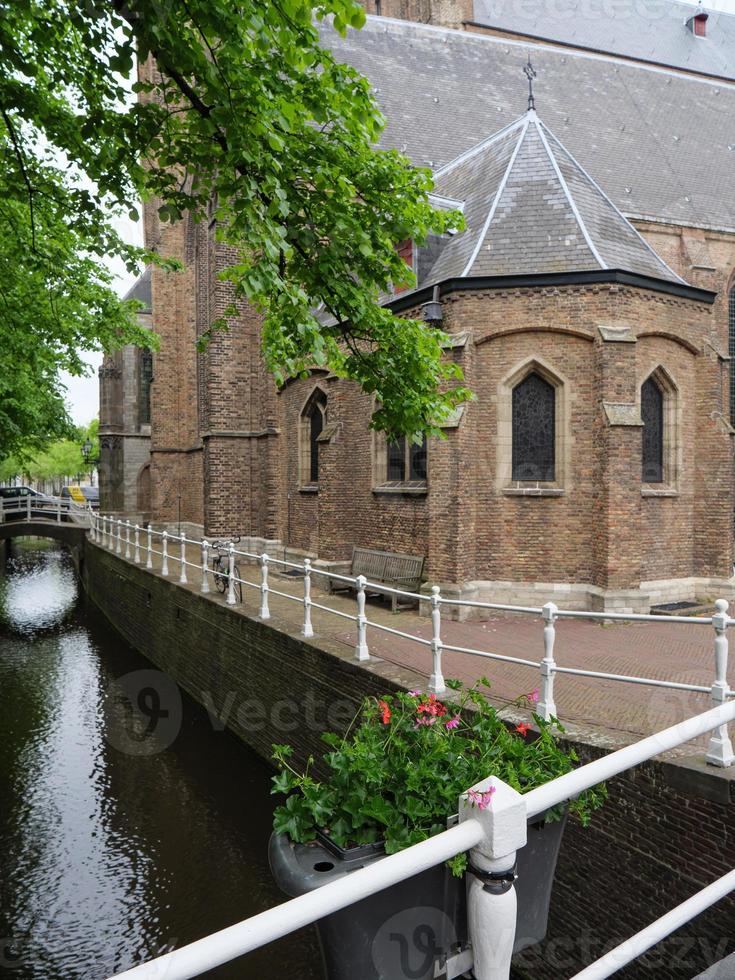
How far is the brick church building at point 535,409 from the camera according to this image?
10.9 m

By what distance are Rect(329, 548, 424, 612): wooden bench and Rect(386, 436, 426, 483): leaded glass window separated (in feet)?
4.80

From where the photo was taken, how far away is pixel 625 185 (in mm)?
17484

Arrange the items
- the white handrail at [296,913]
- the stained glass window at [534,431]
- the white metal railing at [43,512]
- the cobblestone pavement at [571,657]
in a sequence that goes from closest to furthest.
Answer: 1. the white handrail at [296,913]
2. the cobblestone pavement at [571,657]
3. the stained glass window at [534,431]
4. the white metal railing at [43,512]

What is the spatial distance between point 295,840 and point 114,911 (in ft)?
17.5

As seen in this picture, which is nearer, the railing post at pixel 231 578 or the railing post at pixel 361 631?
the railing post at pixel 361 631

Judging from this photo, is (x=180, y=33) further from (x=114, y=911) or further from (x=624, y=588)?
(x=624, y=588)

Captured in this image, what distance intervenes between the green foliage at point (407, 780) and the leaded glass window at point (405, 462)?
9632 mm

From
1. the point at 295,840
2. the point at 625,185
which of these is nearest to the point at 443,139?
the point at 625,185

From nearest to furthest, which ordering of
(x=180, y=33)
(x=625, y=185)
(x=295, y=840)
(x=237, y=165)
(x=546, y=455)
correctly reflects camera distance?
(x=295, y=840)
(x=180, y=33)
(x=237, y=165)
(x=546, y=455)
(x=625, y=185)

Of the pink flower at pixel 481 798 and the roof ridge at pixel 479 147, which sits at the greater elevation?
the roof ridge at pixel 479 147

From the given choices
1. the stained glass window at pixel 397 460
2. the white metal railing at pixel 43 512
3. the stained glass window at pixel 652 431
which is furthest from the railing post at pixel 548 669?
the white metal railing at pixel 43 512

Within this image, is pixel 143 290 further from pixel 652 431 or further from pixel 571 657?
pixel 571 657

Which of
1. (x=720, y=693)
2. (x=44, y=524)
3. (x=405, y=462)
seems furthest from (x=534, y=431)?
(x=44, y=524)

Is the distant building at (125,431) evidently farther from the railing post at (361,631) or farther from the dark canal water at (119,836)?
the railing post at (361,631)
